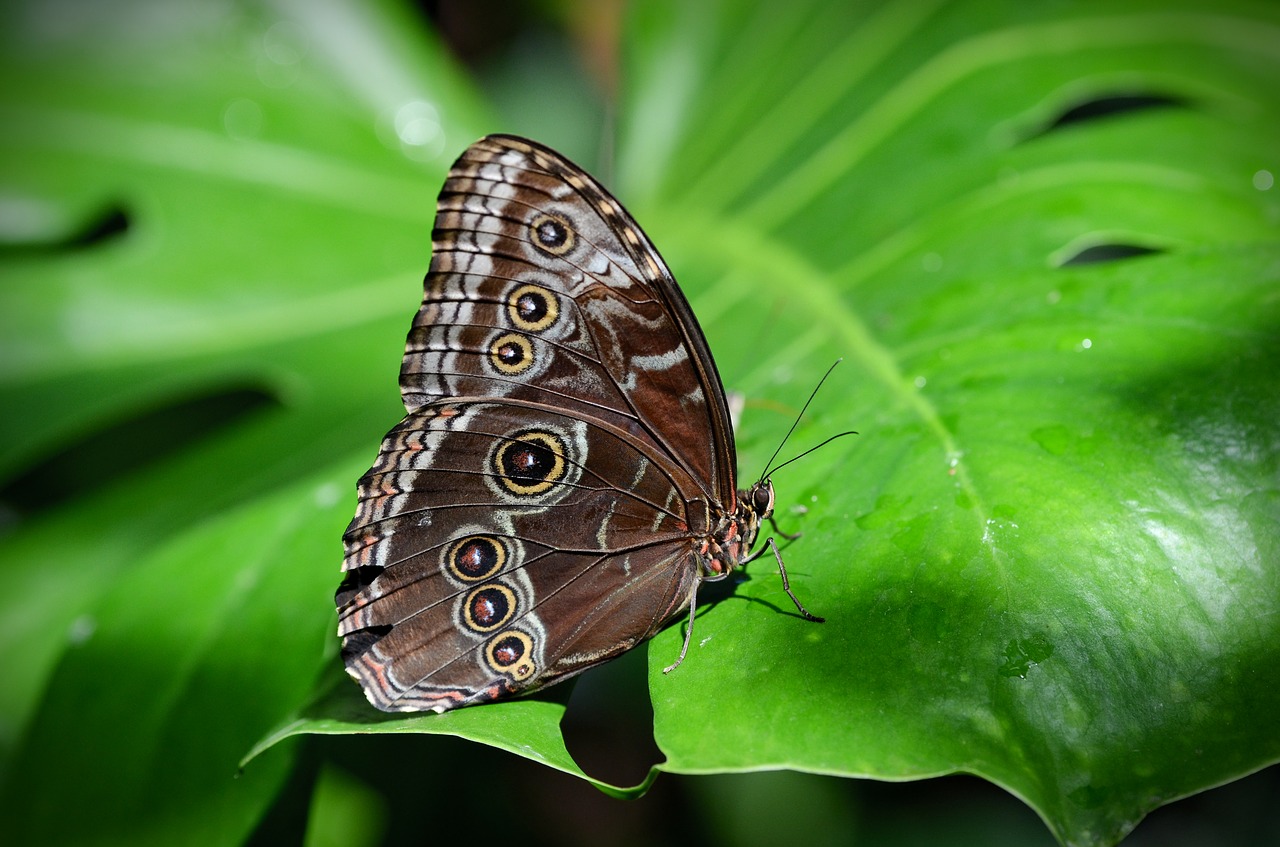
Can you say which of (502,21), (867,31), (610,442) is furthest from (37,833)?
(502,21)

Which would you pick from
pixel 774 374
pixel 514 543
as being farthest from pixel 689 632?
pixel 774 374

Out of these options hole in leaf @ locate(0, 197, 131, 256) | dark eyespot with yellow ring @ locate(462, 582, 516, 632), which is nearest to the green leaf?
dark eyespot with yellow ring @ locate(462, 582, 516, 632)

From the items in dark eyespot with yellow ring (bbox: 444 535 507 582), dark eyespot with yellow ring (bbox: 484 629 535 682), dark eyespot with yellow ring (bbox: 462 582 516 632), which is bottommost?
dark eyespot with yellow ring (bbox: 484 629 535 682)

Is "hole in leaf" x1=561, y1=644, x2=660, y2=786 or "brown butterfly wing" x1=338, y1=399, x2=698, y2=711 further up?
"brown butterfly wing" x1=338, y1=399, x2=698, y2=711

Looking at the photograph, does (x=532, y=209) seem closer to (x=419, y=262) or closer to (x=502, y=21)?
(x=419, y=262)

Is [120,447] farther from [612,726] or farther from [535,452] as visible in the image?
[535,452]

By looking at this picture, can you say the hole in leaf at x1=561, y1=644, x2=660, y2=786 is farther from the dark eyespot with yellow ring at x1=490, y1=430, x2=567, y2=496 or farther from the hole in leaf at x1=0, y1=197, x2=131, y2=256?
the hole in leaf at x1=0, y1=197, x2=131, y2=256

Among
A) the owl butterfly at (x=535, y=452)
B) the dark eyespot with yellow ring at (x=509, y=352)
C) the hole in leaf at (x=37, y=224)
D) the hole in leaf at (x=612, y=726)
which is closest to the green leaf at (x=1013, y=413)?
the owl butterfly at (x=535, y=452)
